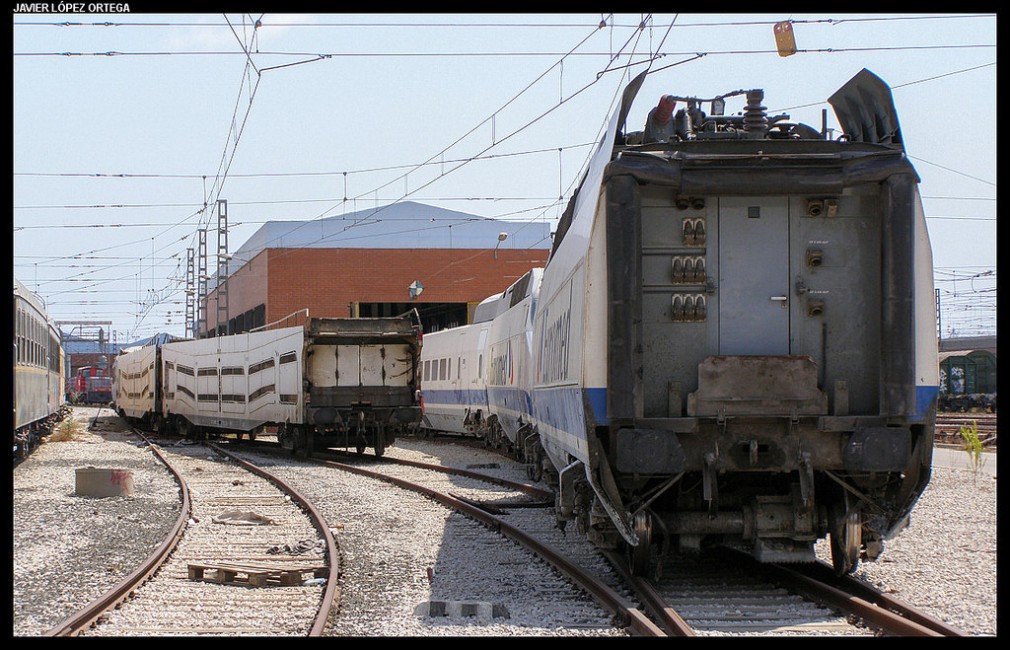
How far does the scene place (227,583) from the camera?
976 centimetres

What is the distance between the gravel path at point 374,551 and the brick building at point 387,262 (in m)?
28.3

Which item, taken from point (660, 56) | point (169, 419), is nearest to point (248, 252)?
point (169, 419)

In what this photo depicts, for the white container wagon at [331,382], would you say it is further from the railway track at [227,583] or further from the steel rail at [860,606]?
the steel rail at [860,606]

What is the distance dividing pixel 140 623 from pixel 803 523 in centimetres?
502

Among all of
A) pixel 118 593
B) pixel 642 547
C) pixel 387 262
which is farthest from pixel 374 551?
pixel 387 262

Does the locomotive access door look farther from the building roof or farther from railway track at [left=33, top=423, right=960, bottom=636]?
the building roof

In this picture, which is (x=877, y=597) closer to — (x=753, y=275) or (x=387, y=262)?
(x=753, y=275)

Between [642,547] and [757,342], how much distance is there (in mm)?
1906

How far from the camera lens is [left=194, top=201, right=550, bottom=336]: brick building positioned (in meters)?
47.2

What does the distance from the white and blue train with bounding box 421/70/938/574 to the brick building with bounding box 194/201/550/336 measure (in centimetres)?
3775

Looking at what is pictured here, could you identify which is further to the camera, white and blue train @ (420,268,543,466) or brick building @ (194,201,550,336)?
brick building @ (194,201,550,336)

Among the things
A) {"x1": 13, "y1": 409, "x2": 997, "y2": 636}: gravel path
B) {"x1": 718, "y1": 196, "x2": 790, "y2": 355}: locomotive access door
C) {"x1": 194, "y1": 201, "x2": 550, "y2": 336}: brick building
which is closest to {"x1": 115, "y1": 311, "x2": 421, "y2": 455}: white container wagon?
{"x1": 13, "y1": 409, "x2": 997, "y2": 636}: gravel path

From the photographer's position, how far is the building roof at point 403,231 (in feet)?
159
